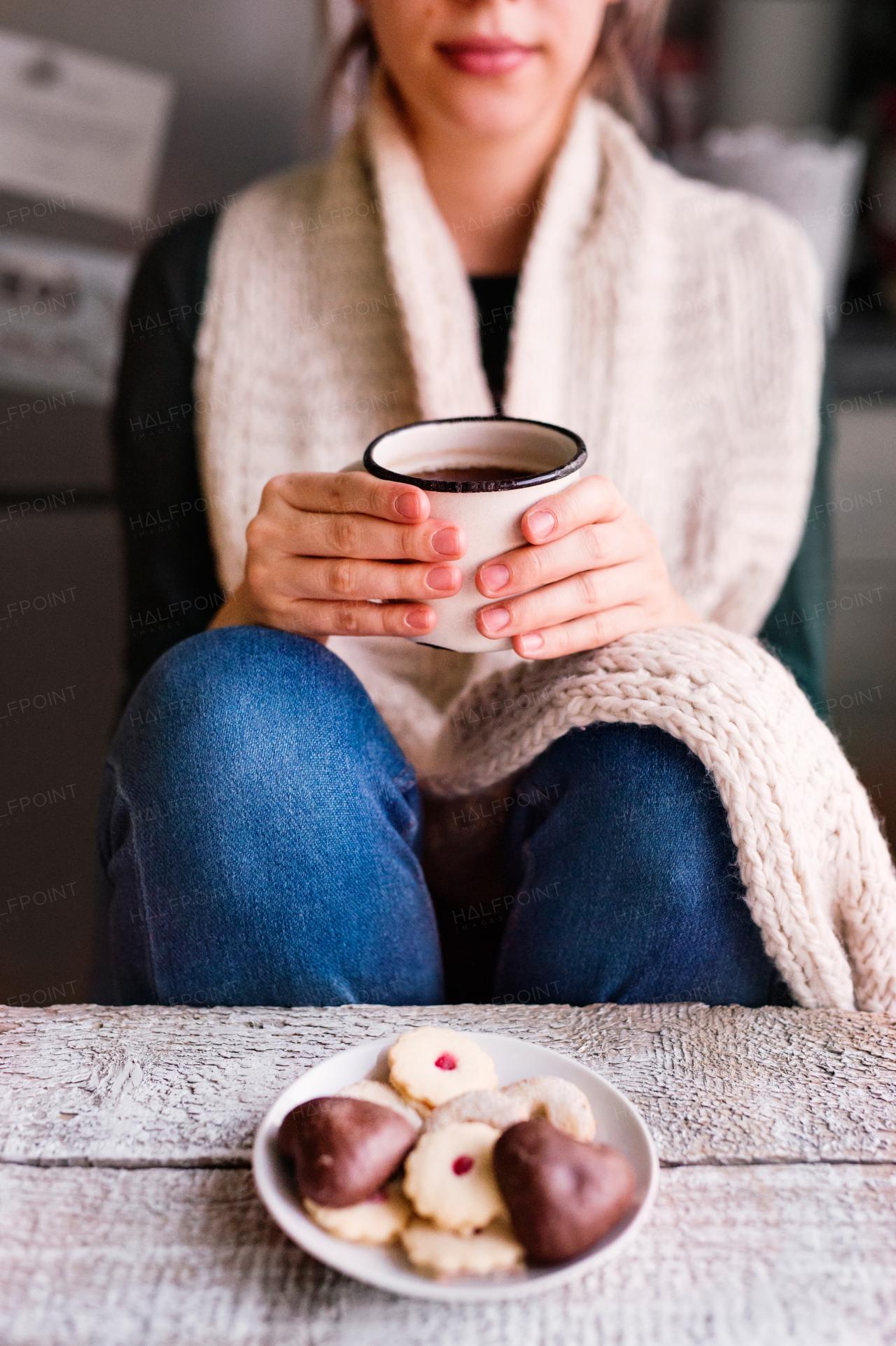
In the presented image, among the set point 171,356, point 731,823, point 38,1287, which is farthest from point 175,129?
point 38,1287

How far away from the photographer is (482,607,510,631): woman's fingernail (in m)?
0.60

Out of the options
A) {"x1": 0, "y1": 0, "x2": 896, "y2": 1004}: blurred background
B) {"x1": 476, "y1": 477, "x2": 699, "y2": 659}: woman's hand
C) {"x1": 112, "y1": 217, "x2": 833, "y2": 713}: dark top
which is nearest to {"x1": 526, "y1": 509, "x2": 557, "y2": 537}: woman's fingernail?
{"x1": 476, "y1": 477, "x2": 699, "y2": 659}: woman's hand

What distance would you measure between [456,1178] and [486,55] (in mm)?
811

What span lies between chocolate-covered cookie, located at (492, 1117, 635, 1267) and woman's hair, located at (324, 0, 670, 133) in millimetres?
936

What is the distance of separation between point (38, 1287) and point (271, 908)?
0.22 metres

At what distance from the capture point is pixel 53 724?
4.86ft

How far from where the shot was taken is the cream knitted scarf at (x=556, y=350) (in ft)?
3.05

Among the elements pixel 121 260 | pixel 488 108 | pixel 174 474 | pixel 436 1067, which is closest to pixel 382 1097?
pixel 436 1067

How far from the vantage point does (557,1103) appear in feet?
1.62

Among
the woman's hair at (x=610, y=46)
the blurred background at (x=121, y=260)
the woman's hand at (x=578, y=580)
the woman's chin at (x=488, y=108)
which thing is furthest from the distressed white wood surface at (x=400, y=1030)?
the woman's hair at (x=610, y=46)

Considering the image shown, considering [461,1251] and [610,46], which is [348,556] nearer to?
[461,1251]

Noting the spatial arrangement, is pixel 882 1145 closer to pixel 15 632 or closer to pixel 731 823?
pixel 731 823

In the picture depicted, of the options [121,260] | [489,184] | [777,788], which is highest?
[489,184]

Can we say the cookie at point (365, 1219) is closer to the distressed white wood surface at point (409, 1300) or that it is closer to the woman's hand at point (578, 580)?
the distressed white wood surface at point (409, 1300)
